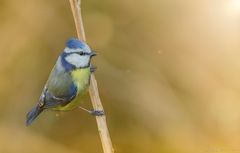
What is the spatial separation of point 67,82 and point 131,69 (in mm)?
729

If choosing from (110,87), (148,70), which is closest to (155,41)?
(148,70)

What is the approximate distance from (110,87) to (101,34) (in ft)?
0.75

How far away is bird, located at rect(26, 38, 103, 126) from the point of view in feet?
4.73

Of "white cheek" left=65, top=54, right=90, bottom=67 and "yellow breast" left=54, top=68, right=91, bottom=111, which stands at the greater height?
"white cheek" left=65, top=54, right=90, bottom=67

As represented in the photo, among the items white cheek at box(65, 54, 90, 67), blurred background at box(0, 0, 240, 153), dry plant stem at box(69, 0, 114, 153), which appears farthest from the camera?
blurred background at box(0, 0, 240, 153)

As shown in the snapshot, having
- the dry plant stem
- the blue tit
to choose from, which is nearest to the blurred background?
the blue tit

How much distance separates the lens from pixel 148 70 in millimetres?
2229

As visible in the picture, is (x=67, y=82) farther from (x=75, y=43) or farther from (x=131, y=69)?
(x=131, y=69)

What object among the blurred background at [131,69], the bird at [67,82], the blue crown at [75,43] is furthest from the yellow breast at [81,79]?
the blurred background at [131,69]

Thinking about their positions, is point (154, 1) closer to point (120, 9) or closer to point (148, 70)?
point (120, 9)

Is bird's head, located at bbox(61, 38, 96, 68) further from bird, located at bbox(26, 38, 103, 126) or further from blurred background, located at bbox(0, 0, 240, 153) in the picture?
blurred background, located at bbox(0, 0, 240, 153)

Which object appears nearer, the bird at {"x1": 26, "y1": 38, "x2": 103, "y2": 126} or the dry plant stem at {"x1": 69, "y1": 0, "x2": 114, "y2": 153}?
the dry plant stem at {"x1": 69, "y1": 0, "x2": 114, "y2": 153}

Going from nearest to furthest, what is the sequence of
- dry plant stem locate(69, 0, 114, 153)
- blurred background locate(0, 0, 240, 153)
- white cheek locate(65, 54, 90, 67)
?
1. dry plant stem locate(69, 0, 114, 153)
2. white cheek locate(65, 54, 90, 67)
3. blurred background locate(0, 0, 240, 153)

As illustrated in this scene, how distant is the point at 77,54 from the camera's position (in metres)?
1.38
